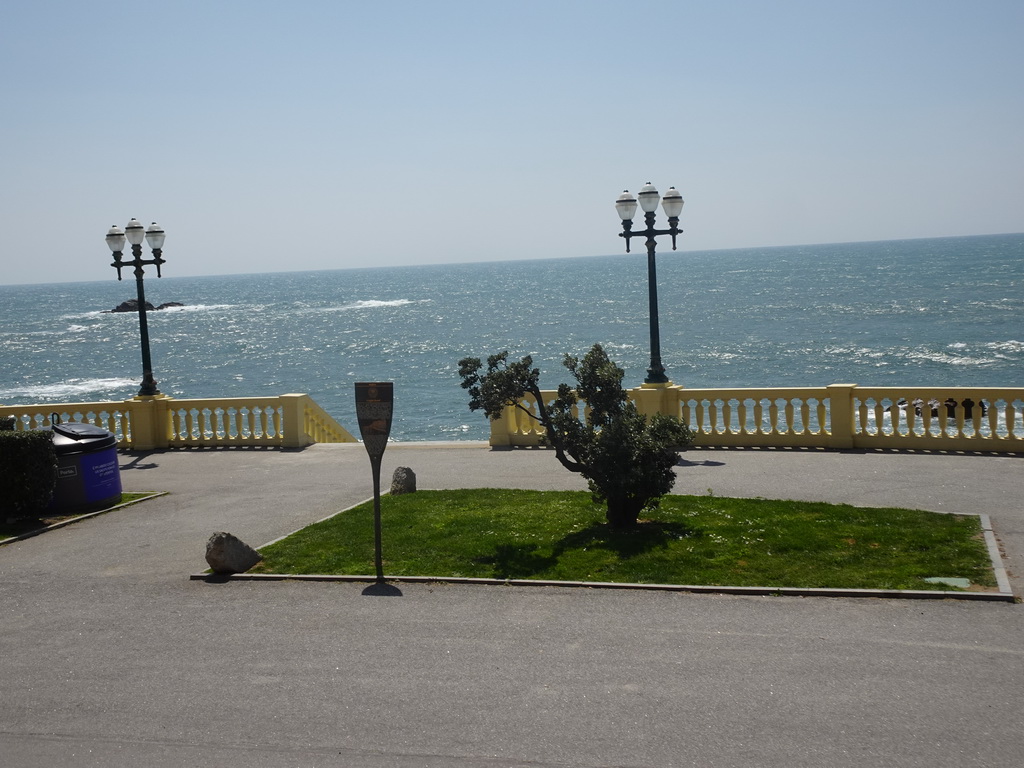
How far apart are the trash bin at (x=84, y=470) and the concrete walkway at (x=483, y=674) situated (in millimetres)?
2601

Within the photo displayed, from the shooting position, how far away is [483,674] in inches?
309

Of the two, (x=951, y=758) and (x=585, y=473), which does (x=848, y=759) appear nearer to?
(x=951, y=758)

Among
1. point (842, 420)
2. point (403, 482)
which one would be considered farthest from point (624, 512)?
point (842, 420)

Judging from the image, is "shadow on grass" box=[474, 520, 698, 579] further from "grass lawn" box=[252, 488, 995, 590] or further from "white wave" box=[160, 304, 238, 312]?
"white wave" box=[160, 304, 238, 312]

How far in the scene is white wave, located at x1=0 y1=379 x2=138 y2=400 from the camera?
62656mm

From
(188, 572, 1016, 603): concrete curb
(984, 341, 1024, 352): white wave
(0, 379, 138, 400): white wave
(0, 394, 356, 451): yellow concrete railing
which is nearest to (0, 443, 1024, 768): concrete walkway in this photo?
(188, 572, 1016, 603): concrete curb

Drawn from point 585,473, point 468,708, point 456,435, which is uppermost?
point 585,473

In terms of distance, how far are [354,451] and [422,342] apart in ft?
247

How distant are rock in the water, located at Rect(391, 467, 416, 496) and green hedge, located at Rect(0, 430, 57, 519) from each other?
4302mm

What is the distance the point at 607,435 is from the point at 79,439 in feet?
24.8

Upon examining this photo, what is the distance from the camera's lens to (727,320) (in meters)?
101

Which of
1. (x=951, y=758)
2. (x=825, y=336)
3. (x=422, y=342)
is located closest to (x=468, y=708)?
(x=951, y=758)

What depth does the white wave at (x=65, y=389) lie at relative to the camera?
6266 centimetres

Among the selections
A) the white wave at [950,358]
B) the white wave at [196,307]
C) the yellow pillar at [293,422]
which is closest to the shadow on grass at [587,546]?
the yellow pillar at [293,422]
